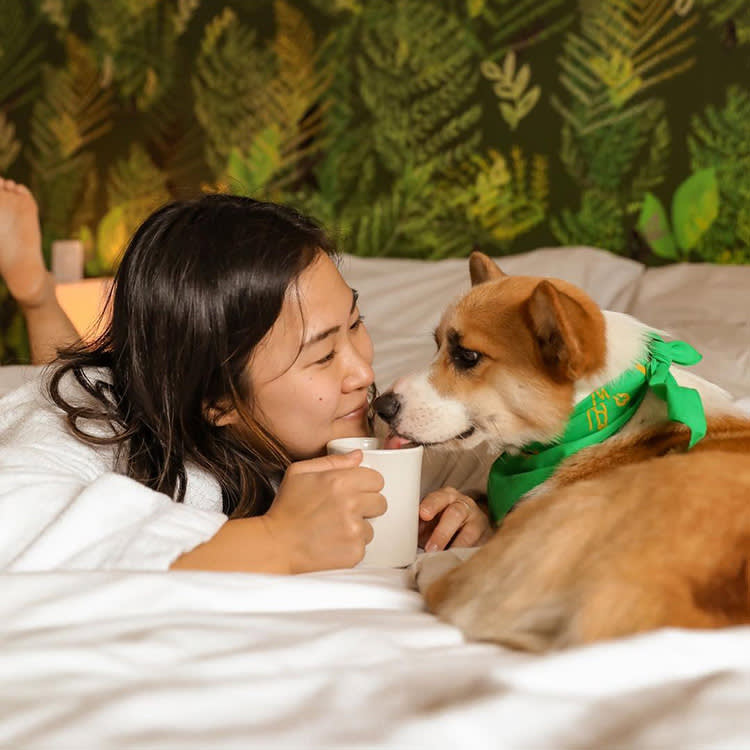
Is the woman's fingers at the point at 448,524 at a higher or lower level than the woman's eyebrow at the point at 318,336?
lower

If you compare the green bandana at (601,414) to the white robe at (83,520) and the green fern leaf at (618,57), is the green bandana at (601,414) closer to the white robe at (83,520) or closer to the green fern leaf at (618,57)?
the white robe at (83,520)

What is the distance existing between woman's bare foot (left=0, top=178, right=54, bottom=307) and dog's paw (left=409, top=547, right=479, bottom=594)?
5.50 feet

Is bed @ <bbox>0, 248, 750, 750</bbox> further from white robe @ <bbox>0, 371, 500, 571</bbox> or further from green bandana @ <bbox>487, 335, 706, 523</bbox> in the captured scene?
green bandana @ <bbox>487, 335, 706, 523</bbox>

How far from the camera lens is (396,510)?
128 centimetres

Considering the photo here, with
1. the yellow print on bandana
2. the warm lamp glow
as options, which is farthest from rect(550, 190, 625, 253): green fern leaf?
the warm lamp glow

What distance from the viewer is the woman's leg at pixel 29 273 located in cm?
250

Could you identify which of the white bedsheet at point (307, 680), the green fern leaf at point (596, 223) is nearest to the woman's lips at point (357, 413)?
the white bedsheet at point (307, 680)

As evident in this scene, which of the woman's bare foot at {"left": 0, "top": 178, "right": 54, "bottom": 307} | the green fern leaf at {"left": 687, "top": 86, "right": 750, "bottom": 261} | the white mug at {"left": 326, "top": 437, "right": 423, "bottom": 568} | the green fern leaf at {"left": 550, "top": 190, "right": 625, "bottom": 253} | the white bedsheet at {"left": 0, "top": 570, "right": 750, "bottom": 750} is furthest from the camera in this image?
the green fern leaf at {"left": 550, "top": 190, "right": 625, "bottom": 253}

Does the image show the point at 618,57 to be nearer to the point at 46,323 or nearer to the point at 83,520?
the point at 46,323

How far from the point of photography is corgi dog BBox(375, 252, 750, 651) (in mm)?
852

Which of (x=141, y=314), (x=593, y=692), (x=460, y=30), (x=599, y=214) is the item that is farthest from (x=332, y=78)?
(x=593, y=692)

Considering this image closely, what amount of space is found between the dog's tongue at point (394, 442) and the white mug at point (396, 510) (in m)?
0.22

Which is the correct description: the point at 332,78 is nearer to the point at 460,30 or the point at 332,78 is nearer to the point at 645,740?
the point at 460,30

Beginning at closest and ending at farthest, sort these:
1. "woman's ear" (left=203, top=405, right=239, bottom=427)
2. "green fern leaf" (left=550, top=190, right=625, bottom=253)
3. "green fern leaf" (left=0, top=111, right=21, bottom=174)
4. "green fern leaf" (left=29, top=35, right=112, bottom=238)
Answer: "woman's ear" (left=203, top=405, right=239, bottom=427) → "green fern leaf" (left=550, top=190, right=625, bottom=253) → "green fern leaf" (left=29, top=35, right=112, bottom=238) → "green fern leaf" (left=0, top=111, right=21, bottom=174)
